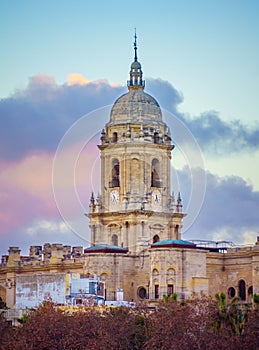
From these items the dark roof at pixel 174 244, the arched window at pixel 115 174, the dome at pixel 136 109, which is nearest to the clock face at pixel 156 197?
the arched window at pixel 115 174

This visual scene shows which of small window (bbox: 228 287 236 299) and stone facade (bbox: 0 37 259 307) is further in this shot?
small window (bbox: 228 287 236 299)

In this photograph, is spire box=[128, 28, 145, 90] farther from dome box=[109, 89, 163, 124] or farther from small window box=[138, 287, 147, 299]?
small window box=[138, 287, 147, 299]

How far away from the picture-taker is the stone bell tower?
135 m

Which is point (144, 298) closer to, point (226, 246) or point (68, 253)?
point (226, 246)

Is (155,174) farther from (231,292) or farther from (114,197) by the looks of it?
(231,292)

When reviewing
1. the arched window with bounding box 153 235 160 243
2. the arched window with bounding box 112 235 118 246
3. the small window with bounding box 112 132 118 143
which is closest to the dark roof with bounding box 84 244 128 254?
the arched window with bounding box 112 235 118 246

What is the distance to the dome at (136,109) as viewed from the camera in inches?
5428

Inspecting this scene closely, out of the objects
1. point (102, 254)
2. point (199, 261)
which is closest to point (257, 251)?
point (199, 261)

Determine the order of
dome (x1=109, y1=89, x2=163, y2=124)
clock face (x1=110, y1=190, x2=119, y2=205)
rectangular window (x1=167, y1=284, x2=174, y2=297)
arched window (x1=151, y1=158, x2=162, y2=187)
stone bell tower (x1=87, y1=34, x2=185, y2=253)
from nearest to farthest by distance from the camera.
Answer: rectangular window (x1=167, y1=284, x2=174, y2=297) → stone bell tower (x1=87, y1=34, x2=185, y2=253) → clock face (x1=110, y1=190, x2=119, y2=205) → arched window (x1=151, y1=158, x2=162, y2=187) → dome (x1=109, y1=89, x2=163, y2=124)

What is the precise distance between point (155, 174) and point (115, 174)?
3.88 meters

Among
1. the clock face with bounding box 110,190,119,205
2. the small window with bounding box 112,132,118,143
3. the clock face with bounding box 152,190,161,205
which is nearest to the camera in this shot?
the clock face with bounding box 152,190,161,205

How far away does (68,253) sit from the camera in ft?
488

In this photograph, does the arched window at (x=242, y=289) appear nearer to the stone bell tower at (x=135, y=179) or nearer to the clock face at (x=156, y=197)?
the stone bell tower at (x=135, y=179)

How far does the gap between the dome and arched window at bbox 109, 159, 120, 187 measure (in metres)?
4.00
